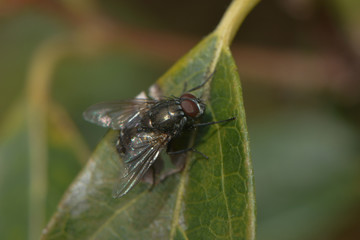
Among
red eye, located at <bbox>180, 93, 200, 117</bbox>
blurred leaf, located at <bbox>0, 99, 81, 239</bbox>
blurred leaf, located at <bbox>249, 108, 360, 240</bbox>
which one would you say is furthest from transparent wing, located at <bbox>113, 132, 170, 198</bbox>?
blurred leaf, located at <bbox>249, 108, 360, 240</bbox>

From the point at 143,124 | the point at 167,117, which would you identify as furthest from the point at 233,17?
the point at 143,124

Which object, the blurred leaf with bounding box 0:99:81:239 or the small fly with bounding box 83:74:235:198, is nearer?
the small fly with bounding box 83:74:235:198

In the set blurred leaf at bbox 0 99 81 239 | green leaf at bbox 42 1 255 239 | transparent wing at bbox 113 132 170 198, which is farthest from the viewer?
blurred leaf at bbox 0 99 81 239

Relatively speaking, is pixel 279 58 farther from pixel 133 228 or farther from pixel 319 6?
pixel 133 228

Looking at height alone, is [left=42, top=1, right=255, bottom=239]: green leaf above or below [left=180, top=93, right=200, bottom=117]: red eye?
below

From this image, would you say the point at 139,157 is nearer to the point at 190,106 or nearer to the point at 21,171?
the point at 190,106

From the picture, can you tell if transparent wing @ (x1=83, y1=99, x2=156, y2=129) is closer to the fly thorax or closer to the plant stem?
the fly thorax

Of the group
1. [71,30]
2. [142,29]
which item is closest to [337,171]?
[142,29]
